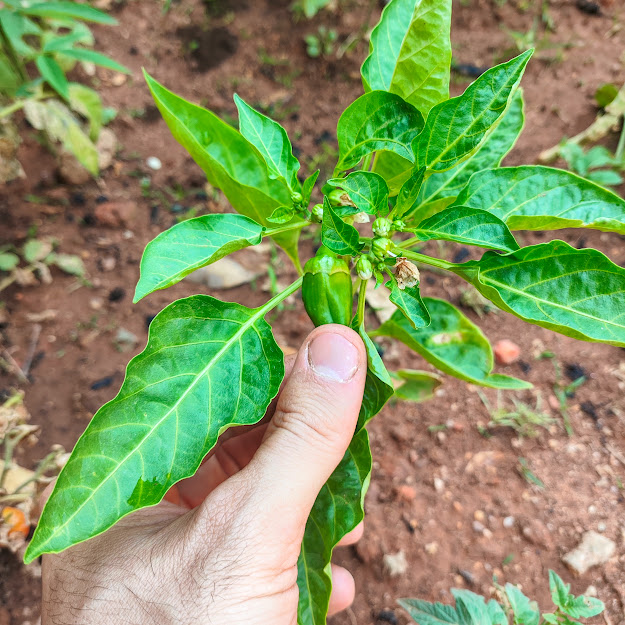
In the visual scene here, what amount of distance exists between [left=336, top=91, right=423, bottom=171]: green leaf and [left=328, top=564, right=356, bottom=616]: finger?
1.57m

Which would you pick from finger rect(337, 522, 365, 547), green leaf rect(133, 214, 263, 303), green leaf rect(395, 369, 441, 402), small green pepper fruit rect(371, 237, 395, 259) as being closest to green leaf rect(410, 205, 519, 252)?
small green pepper fruit rect(371, 237, 395, 259)

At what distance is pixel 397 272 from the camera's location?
1.25 m

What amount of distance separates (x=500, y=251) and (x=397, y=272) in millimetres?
268

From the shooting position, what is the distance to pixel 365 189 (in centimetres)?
127

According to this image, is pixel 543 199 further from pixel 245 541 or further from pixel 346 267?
pixel 245 541

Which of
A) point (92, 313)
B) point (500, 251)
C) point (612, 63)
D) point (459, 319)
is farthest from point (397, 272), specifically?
point (612, 63)

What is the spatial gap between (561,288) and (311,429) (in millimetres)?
700

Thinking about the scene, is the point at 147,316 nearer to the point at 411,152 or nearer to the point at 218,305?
the point at 218,305

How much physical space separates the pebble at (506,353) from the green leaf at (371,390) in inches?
51.6

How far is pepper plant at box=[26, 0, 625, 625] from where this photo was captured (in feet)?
Answer: 3.81

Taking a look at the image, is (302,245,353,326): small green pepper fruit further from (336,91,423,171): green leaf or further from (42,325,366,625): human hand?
(336,91,423,171): green leaf

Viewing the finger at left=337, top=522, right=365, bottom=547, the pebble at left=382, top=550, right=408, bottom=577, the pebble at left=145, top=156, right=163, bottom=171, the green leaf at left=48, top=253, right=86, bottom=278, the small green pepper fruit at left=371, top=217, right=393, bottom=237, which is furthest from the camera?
the pebble at left=145, top=156, right=163, bottom=171

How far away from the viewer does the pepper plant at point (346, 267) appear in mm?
1160

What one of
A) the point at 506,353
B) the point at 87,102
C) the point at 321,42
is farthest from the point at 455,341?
the point at 321,42
